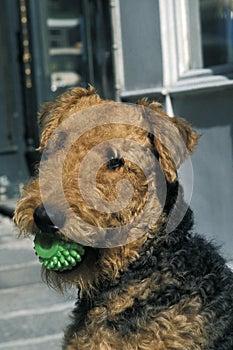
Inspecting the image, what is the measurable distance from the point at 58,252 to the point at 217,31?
9.53ft

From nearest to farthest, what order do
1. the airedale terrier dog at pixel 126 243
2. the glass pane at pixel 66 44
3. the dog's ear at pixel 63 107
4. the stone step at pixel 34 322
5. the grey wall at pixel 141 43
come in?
the airedale terrier dog at pixel 126 243 → the dog's ear at pixel 63 107 → the stone step at pixel 34 322 → the grey wall at pixel 141 43 → the glass pane at pixel 66 44

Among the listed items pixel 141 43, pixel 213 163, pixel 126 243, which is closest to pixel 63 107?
pixel 126 243

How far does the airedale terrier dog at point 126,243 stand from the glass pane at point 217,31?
205 cm

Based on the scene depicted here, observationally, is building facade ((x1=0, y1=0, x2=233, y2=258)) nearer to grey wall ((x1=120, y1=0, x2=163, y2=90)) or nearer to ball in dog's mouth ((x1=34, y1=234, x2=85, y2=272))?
grey wall ((x1=120, y1=0, x2=163, y2=90))

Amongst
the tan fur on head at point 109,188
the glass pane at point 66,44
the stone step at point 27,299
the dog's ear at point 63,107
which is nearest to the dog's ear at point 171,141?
the tan fur on head at point 109,188

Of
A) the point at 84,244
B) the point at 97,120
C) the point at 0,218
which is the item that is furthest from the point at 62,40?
the point at 84,244

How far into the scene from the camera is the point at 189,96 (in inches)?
209

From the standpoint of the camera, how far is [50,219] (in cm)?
304

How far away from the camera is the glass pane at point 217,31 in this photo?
17.4ft

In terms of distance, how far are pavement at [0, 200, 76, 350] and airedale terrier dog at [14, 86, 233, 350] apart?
1333 millimetres

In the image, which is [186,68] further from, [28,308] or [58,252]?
[58,252]

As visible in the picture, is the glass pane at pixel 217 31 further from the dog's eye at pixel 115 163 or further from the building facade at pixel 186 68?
the dog's eye at pixel 115 163

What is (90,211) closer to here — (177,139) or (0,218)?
(177,139)

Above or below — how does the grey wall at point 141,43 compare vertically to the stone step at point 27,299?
above
